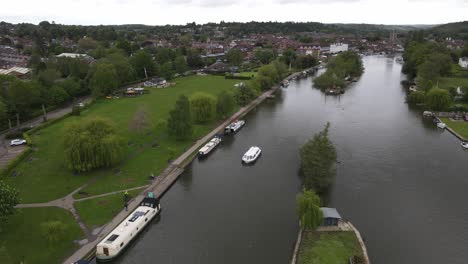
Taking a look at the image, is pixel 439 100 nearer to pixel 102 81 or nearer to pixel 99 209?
pixel 99 209

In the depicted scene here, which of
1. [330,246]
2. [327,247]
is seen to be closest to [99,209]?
[327,247]

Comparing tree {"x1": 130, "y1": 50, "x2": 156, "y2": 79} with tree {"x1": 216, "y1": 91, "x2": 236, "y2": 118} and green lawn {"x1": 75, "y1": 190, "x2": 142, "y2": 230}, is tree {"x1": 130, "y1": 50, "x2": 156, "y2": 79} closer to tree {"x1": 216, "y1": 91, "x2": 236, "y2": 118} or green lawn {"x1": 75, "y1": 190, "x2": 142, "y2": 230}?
tree {"x1": 216, "y1": 91, "x2": 236, "y2": 118}

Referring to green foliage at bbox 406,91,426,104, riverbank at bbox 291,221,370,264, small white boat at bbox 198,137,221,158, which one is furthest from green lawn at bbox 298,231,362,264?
green foliage at bbox 406,91,426,104

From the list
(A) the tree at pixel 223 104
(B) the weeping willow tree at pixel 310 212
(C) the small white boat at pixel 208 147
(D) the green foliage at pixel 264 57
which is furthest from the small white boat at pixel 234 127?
(D) the green foliage at pixel 264 57

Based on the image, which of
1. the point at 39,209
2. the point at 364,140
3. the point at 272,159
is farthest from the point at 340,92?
the point at 39,209

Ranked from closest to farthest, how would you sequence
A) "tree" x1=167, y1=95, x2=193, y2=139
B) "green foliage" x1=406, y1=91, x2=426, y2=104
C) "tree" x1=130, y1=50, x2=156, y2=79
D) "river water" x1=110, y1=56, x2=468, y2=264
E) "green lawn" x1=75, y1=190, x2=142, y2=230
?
"river water" x1=110, y1=56, x2=468, y2=264, "green lawn" x1=75, y1=190, x2=142, y2=230, "tree" x1=167, y1=95, x2=193, y2=139, "green foliage" x1=406, y1=91, x2=426, y2=104, "tree" x1=130, y1=50, x2=156, y2=79
